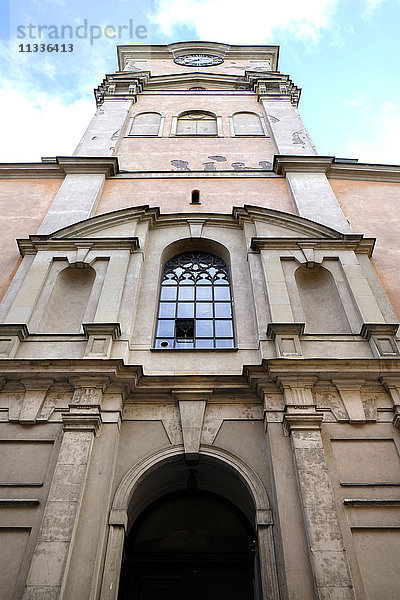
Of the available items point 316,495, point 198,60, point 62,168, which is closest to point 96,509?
point 316,495

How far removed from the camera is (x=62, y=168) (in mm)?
13547

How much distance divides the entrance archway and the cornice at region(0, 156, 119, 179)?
8.91m

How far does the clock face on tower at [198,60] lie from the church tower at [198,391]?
13.1 metres

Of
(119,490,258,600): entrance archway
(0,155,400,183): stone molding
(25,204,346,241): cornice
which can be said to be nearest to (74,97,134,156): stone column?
(0,155,400,183): stone molding

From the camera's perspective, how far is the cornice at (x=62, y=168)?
13422 millimetres

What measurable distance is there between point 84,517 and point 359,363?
442 cm

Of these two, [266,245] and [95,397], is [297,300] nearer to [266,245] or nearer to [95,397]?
[266,245]

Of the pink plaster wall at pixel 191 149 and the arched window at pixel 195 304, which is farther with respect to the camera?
the pink plaster wall at pixel 191 149

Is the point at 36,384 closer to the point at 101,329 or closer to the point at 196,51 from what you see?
the point at 101,329

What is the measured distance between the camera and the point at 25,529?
6039mm

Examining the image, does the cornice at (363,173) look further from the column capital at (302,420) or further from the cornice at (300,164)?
the column capital at (302,420)

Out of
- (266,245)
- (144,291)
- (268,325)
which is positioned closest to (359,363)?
(268,325)

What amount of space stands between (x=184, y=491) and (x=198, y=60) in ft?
72.1

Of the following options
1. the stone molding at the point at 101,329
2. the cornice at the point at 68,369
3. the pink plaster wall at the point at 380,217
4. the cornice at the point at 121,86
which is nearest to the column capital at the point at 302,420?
the cornice at the point at 68,369
